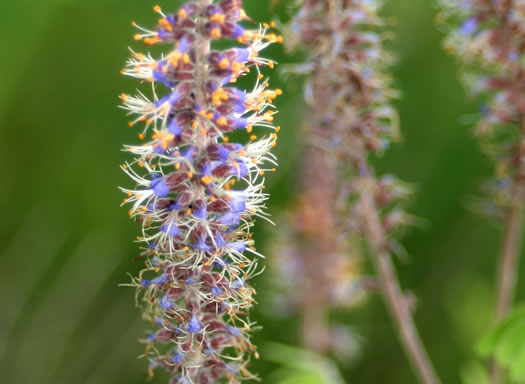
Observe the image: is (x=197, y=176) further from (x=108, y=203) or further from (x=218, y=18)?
(x=108, y=203)

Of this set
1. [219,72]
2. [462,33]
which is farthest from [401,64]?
[219,72]

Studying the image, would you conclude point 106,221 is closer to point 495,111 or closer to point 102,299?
point 102,299

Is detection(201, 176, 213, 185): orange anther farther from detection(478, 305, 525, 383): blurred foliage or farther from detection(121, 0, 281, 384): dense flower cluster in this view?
detection(478, 305, 525, 383): blurred foliage

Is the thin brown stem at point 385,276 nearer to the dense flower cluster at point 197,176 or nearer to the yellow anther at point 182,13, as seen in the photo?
the dense flower cluster at point 197,176

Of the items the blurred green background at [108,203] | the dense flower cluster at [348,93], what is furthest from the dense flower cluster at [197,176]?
the blurred green background at [108,203]

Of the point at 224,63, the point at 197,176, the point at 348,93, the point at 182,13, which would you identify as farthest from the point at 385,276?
the point at 182,13

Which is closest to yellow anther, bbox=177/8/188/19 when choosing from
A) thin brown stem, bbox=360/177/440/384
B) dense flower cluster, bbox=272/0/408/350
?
dense flower cluster, bbox=272/0/408/350
